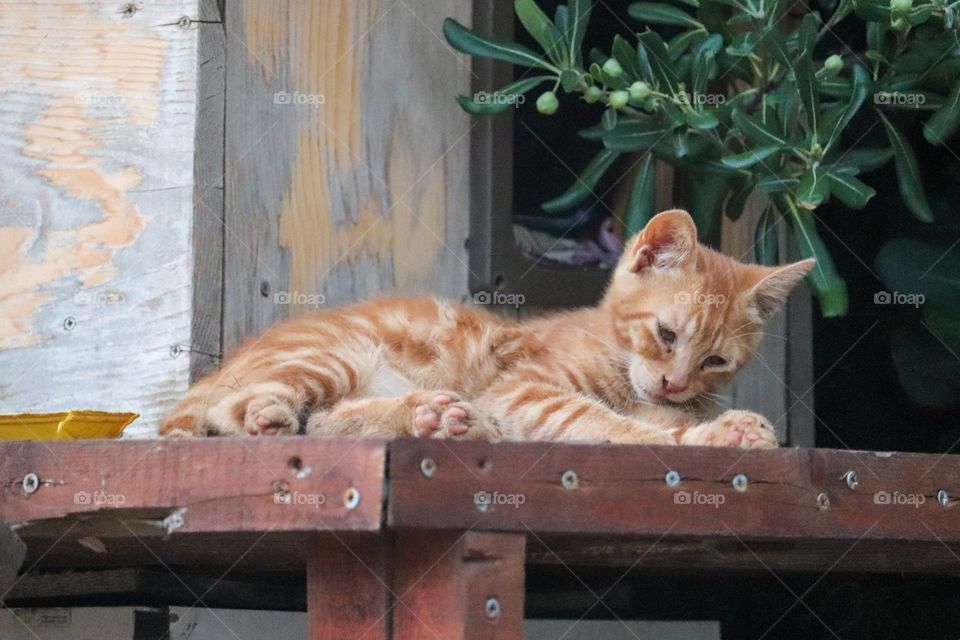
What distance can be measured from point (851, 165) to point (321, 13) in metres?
1.32

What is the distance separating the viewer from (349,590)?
1.70m

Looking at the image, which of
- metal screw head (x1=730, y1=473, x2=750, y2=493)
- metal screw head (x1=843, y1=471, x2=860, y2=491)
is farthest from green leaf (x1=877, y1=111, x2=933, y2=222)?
metal screw head (x1=730, y1=473, x2=750, y2=493)

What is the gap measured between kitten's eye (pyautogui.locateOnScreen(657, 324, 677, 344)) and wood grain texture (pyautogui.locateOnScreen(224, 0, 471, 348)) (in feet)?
2.43

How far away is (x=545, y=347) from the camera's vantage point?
9.49 ft

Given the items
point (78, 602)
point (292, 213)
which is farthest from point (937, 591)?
point (78, 602)

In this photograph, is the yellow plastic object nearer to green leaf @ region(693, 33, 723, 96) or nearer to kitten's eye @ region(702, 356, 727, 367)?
kitten's eye @ region(702, 356, 727, 367)

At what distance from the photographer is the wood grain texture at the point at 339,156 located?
2758mm

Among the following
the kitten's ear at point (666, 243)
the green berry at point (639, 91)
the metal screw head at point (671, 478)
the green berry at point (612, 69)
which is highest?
the green berry at point (612, 69)

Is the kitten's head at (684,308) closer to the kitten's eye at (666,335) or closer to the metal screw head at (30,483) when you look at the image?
the kitten's eye at (666,335)

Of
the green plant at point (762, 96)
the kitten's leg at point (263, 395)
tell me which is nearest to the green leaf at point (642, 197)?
the green plant at point (762, 96)

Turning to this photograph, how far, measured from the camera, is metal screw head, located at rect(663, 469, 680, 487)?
1731 mm

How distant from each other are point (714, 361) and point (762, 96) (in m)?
0.75

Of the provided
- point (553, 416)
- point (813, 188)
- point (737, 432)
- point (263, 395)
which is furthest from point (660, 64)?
point (263, 395)

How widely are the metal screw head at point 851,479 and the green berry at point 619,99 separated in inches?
53.8
